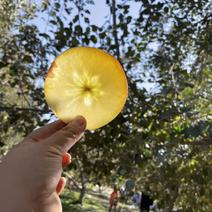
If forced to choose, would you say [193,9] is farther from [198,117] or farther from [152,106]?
[198,117]

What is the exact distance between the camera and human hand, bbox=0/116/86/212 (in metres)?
1.01

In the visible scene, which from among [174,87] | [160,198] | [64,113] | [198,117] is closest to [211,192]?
[160,198]

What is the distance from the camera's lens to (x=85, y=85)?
118cm

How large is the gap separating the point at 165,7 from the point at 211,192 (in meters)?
2.13

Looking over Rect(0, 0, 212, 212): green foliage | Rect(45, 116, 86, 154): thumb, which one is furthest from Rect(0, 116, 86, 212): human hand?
Rect(0, 0, 212, 212): green foliage

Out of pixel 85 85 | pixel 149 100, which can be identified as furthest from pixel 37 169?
pixel 149 100

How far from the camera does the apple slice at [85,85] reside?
1178 millimetres

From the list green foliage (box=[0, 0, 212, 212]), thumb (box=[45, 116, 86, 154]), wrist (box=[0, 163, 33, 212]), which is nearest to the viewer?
wrist (box=[0, 163, 33, 212])

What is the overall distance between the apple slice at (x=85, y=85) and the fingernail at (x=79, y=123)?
32 millimetres

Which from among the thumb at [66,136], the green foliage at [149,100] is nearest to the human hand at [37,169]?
the thumb at [66,136]

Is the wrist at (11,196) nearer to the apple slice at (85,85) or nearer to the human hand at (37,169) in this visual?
the human hand at (37,169)

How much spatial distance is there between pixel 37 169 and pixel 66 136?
112 millimetres

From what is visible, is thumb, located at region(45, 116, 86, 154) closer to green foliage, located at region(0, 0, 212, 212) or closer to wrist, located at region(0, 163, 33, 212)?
wrist, located at region(0, 163, 33, 212)

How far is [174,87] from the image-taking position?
4.05 meters
